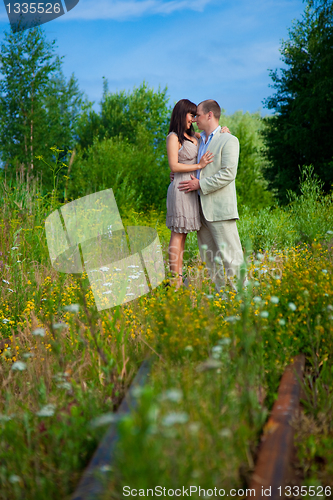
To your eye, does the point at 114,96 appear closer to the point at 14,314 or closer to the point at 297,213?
the point at 297,213

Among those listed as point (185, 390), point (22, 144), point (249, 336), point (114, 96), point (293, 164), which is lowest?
point (185, 390)

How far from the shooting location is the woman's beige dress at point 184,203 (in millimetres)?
4816

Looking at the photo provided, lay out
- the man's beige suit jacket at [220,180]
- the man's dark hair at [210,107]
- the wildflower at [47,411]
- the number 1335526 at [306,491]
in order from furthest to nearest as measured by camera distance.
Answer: the man's dark hair at [210,107], the man's beige suit jacket at [220,180], the wildflower at [47,411], the number 1335526 at [306,491]

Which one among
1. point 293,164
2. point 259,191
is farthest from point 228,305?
point 293,164

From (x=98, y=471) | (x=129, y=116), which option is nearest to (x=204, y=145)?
(x=98, y=471)

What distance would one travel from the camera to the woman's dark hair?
15.6ft

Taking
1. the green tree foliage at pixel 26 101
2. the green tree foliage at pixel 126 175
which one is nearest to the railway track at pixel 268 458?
the green tree foliage at pixel 126 175

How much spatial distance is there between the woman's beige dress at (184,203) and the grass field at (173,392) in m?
0.98

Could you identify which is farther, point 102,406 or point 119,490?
point 102,406

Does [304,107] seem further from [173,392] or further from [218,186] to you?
[173,392]

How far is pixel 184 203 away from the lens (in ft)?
15.8

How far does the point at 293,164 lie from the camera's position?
2161 centimetres

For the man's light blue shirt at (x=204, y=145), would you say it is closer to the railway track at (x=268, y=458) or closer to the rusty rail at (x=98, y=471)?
the railway track at (x=268, y=458)

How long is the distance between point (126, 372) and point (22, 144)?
23715 millimetres
